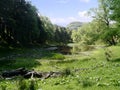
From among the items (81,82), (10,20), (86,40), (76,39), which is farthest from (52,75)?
(76,39)

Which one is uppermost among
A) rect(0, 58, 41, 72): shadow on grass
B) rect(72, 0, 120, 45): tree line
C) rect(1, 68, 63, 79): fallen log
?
rect(72, 0, 120, 45): tree line

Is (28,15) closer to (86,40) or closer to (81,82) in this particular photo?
(86,40)

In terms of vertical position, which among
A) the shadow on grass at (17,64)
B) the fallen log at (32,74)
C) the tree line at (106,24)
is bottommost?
the shadow on grass at (17,64)

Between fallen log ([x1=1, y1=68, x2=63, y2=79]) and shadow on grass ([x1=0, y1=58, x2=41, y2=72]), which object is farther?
shadow on grass ([x1=0, y1=58, x2=41, y2=72])

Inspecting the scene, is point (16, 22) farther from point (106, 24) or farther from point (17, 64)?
point (17, 64)

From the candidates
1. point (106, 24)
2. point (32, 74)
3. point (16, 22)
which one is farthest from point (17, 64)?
point (106, 24)

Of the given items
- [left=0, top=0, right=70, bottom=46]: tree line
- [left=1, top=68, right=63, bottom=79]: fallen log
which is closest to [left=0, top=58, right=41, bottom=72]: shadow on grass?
[left=1, top=68, right=63, bottom=79]: fallen log

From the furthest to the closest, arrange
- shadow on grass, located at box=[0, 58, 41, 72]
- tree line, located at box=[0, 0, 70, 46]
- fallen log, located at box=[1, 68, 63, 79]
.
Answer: tree line, located at box=[0, 0, 70, 46]
shadow on grass, located at box=[0, 58, 41, 72]
fallen log, located at box=[1, 68, 63, 79]

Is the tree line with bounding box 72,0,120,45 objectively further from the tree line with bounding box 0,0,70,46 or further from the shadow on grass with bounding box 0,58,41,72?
the tree line with bounding box 0,0,70,46

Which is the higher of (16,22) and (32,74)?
(16,22)

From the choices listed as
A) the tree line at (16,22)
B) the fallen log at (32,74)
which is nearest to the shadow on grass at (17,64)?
the fallen log at (32,74)

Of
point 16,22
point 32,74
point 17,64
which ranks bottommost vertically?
point 17,64

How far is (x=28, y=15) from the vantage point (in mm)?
85375

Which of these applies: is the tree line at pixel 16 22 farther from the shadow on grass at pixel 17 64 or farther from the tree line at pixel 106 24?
the shadow on grass at pixel 17 64
